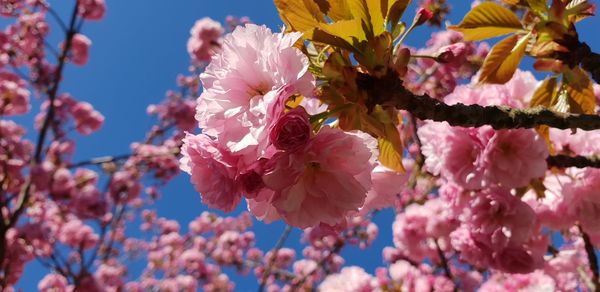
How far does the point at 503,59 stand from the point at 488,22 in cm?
11

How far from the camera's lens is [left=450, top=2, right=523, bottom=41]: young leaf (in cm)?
100

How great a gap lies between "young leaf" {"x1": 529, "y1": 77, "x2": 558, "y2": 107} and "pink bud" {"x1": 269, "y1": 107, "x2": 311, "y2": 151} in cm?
86

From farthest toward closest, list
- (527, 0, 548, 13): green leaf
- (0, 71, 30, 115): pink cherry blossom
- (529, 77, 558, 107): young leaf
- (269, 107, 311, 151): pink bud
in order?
(0, 71, 30, 115): pink cherry blossom → (529, 77, 558, 107): young leaf → (527, 0, 548, 13): green leaf → (269, 107, 311, 151): pink bud

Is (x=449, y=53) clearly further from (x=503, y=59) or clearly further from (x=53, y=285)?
(x=53, y=285)

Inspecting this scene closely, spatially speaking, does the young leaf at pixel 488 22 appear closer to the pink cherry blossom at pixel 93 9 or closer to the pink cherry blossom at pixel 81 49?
the pink cherry blossom at pixel 93 9

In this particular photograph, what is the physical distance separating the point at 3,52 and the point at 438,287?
5515mm

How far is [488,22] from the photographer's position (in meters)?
1.02

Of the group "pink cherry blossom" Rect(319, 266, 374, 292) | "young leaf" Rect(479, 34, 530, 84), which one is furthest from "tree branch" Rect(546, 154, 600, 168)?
"pink cherry blossom" Rect(319, 266, 374, 292)

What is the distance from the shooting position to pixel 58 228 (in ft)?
19.7

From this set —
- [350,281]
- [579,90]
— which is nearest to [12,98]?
[350,281]

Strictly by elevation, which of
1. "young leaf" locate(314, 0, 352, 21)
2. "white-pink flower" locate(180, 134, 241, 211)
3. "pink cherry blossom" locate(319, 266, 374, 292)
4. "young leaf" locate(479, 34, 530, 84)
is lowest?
"white-pink flower" locate(180, 134, 241, 211)

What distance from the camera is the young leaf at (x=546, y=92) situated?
1.17 metres

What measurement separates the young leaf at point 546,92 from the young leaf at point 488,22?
20cm

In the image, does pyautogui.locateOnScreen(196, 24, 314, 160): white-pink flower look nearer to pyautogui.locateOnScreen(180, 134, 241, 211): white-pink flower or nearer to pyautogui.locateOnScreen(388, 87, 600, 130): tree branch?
pyautogui.locateOnScreen(180, 134, 241, 211): white-pink flower
